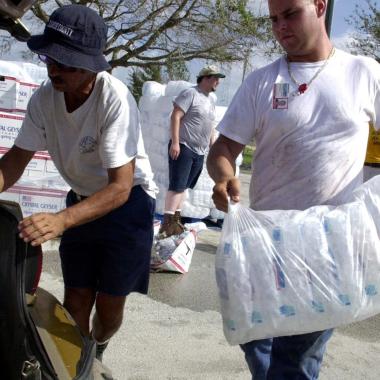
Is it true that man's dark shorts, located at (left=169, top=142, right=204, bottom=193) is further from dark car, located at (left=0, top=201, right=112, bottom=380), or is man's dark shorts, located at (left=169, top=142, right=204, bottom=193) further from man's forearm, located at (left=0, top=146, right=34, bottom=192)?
dark car, located at (left=0, top=201, right=112, bottom=380)

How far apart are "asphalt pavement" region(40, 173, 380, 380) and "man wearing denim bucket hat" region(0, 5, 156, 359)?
56 centimetres

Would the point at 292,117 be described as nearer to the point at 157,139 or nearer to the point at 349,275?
the point at 349,275

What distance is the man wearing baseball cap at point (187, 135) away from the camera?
6195 millimetres

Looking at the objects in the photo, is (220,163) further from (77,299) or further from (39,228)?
(77,299)

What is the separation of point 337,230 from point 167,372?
5.59 feet

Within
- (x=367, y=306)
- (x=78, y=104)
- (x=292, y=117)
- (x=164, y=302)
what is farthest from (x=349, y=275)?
(x=164, y=302)

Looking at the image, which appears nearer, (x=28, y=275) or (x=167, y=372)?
(x=28, y=275)

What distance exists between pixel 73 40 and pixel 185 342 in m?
2.28

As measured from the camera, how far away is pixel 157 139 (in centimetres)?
760

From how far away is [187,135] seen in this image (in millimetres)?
6309

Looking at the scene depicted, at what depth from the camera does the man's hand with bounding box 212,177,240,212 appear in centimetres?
229

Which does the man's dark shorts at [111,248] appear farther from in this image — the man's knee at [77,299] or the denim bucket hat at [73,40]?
the denim bucket hat at [73,40]

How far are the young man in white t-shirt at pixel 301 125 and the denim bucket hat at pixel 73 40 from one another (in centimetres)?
60

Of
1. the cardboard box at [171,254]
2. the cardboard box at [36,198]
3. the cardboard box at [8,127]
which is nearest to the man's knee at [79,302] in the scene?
the cardboard box at [171,254]
